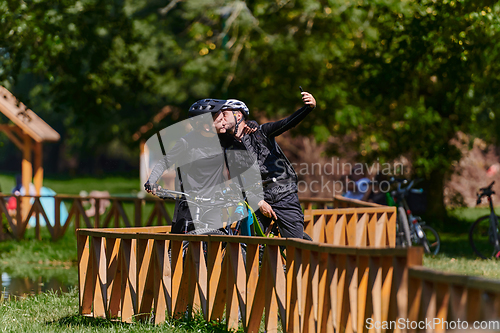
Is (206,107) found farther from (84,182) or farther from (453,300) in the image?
(84,182)

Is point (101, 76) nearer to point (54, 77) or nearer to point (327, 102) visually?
point (54, 77)

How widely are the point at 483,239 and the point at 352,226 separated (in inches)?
117

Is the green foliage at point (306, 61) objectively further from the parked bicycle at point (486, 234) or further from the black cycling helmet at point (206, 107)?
the black cycling helmet at point (206, 107)

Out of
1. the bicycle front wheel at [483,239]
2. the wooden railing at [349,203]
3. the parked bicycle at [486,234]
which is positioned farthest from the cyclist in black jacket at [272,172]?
the bicycle front wheel at [483,239]

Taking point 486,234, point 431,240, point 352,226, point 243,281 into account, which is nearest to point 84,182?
point 431,240

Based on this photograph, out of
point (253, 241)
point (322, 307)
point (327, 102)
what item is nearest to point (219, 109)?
point (253, 241)

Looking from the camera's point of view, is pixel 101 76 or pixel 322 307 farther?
pixel 101 76

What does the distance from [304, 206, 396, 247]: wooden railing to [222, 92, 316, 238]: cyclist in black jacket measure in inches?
87.5

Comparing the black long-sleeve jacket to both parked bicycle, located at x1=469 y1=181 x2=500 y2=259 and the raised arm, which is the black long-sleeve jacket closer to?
the raised arm

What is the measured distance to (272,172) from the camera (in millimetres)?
6078

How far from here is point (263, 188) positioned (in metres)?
6.09

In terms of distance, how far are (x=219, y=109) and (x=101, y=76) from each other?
289 inches

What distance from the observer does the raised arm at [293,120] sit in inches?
224

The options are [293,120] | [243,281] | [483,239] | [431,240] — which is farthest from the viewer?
[431,240]
